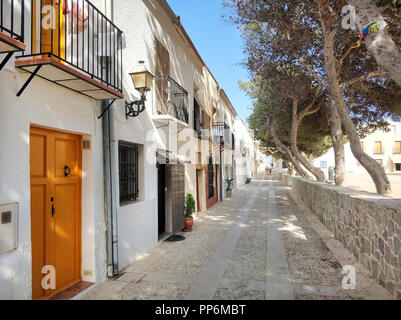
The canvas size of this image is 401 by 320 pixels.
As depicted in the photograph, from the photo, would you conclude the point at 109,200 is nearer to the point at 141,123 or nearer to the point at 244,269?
the point at 141,123

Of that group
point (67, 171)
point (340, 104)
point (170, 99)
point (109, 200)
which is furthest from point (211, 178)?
point (67, 171)

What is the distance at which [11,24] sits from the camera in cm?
267

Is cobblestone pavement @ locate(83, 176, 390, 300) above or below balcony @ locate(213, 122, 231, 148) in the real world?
below

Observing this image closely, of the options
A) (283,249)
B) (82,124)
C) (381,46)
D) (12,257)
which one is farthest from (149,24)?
(283,249)

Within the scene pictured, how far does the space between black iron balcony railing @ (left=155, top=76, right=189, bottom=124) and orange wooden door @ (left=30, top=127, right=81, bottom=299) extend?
3111mm

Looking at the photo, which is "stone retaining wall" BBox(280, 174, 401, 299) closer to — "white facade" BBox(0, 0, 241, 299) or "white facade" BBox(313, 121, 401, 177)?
"white facade" BBox(0, 0, 241, 299)

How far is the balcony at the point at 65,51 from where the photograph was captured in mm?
3125

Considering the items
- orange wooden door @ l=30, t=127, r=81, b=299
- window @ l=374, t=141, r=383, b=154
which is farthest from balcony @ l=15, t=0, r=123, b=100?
window @ l=374, t=141, r=383, b=154

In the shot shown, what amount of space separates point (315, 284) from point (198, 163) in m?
7.63

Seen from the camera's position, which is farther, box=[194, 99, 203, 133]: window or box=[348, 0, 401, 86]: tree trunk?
box=[194, 99, 203, 133]: window

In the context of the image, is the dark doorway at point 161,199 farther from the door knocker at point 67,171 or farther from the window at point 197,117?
the door knocker at point 67,171

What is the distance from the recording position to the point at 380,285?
4.11 m

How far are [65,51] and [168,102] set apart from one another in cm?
408

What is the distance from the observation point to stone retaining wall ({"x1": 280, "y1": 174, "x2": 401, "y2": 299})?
12.0ft
